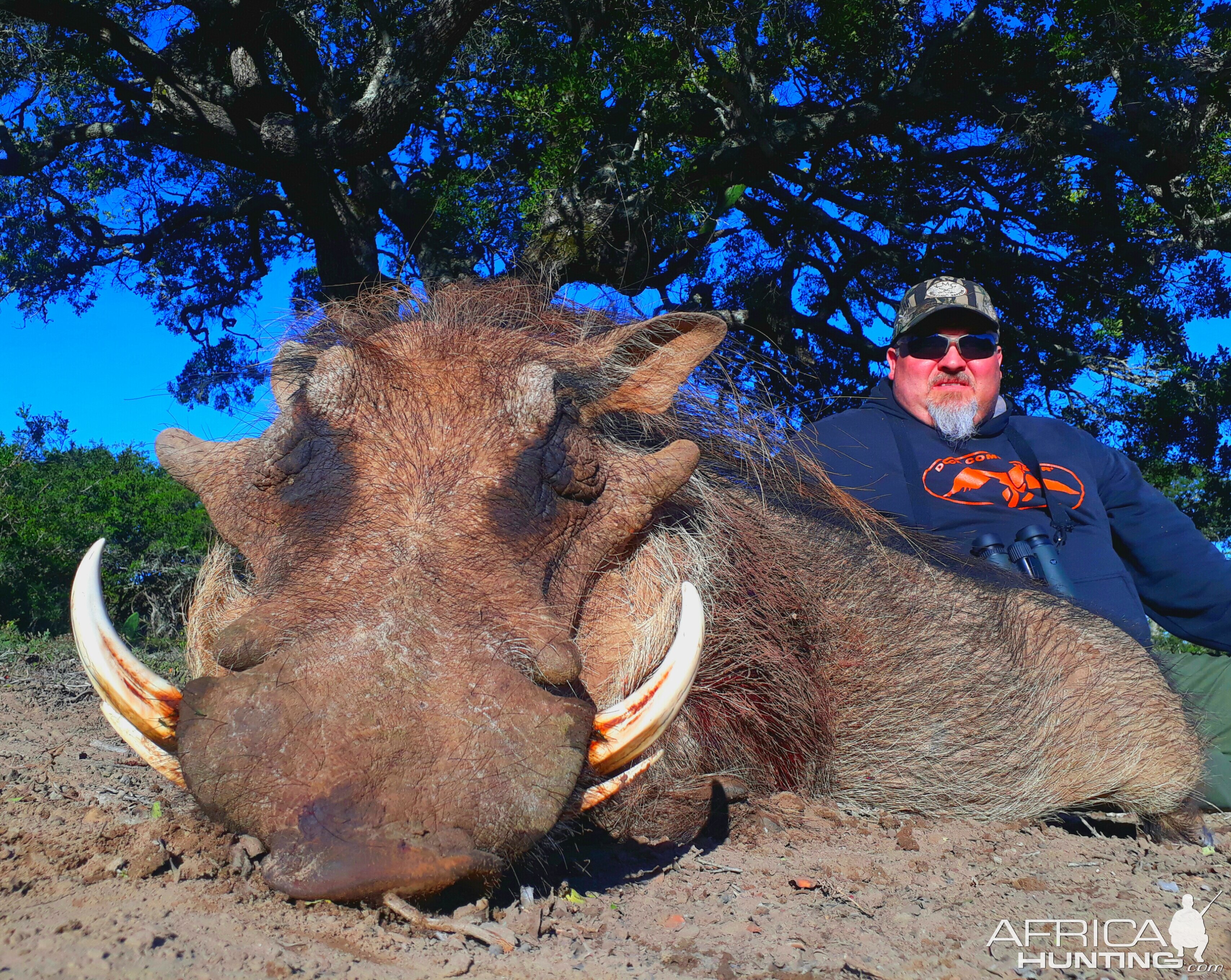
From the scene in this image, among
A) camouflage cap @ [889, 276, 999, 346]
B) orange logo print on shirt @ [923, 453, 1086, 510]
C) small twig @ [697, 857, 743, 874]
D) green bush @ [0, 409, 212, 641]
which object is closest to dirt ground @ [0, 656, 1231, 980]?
small twig @ [697, 857, 743, 874]

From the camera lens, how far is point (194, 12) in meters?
7.67

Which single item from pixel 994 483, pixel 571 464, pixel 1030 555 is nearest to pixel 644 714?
pixel 571 464

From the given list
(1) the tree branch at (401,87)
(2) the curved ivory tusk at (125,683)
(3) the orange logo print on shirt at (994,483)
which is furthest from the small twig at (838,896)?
(1) the tree branch at (401,87)

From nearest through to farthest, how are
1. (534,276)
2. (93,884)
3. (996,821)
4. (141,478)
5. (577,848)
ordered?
(93,884), (577,848), (996,821), (534,276), (141,478)

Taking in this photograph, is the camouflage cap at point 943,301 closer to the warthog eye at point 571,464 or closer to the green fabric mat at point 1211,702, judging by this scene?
the green fabric mat at point 1211,702

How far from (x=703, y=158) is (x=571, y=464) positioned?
6.83 meters

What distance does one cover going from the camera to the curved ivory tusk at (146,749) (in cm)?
166

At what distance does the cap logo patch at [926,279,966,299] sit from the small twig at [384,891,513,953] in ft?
11.2

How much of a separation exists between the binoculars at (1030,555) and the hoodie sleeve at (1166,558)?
732 mm

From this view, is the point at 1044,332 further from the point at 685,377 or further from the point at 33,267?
the point at 33,267

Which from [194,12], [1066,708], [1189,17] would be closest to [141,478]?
[194,12]

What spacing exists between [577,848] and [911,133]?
9.59 m

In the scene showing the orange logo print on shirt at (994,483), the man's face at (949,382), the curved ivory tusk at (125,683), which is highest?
the man's face at (949,382)

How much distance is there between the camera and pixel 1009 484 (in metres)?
3.62
